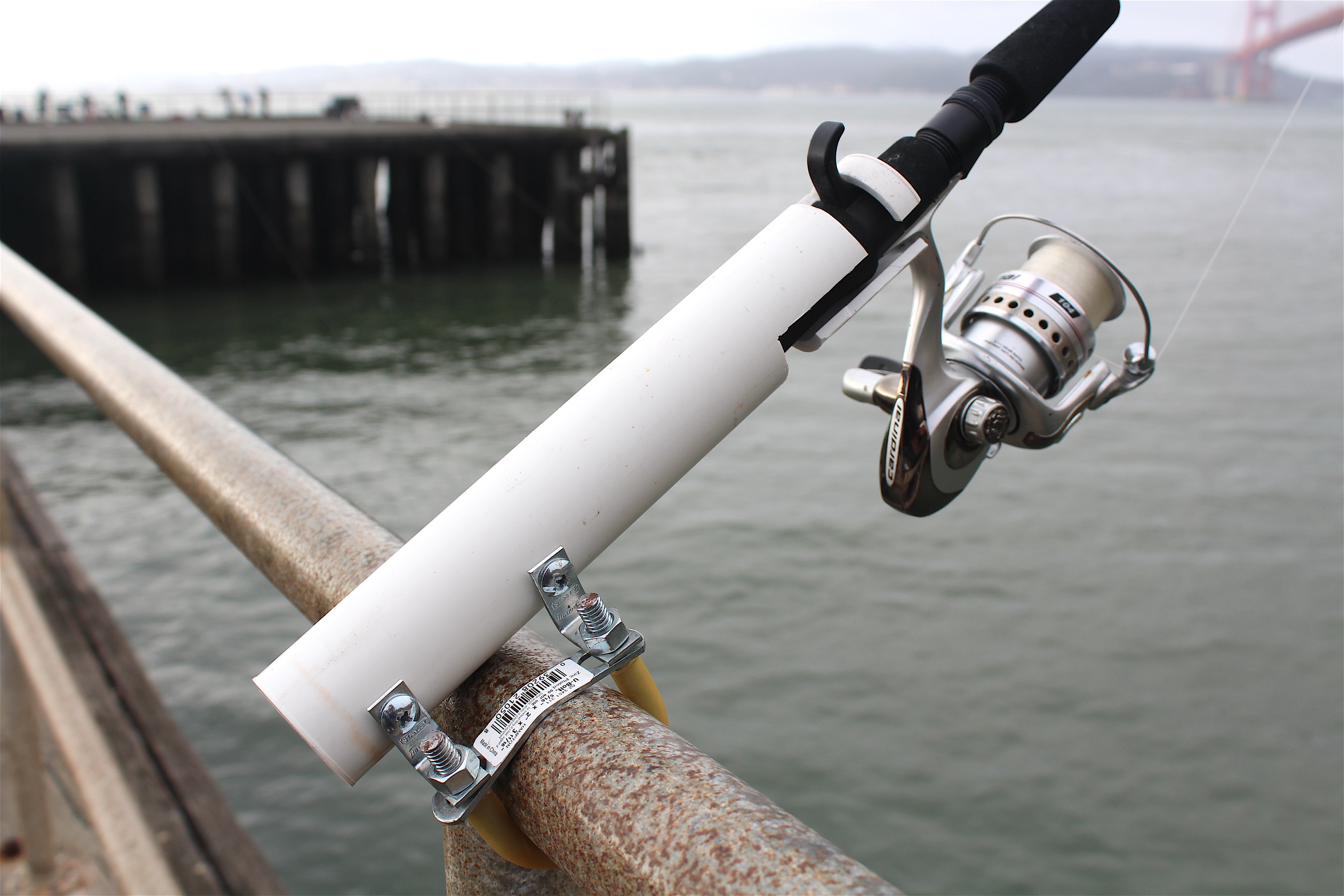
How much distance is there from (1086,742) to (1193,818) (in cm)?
74

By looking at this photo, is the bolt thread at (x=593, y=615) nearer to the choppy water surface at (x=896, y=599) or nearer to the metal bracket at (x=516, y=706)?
the metal bracket at (x=516, y=706)

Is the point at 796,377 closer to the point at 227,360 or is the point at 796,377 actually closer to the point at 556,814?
the point at 227,360

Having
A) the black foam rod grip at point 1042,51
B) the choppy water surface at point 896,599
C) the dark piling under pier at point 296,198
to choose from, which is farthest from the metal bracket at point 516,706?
the dark piling under pier at point 296,198

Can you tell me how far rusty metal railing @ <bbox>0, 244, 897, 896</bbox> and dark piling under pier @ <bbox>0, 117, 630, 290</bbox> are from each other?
69.3 feet

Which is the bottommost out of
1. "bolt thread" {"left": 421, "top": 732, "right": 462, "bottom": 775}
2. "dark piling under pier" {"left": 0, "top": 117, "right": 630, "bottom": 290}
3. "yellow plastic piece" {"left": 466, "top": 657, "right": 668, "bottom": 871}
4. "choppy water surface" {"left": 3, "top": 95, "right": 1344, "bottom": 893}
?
"choppy water surface" {"left": 3, "top": 95, "right": 1344, "bottom": 893}

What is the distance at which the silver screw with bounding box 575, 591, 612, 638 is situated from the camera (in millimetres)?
825

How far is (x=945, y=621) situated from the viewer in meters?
7.89

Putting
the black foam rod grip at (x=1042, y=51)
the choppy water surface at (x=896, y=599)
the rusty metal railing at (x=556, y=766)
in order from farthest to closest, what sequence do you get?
the choppy water surface at (x=896, y=599), the black foam rod grip at (x=1042, y=51), the rusty metal railing at (x=556, y=766)

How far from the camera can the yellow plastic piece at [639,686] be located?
2.81 feet

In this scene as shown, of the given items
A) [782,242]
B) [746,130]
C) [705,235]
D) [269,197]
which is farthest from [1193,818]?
[746,130]

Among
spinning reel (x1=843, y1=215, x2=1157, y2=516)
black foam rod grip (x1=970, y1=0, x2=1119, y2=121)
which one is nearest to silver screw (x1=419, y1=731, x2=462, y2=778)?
spinning reel (x1=843, y1=215, x2=1157, y2=516)

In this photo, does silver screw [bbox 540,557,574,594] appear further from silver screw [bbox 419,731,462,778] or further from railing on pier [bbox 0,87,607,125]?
railing on pier [bbox 0,87,607,125]

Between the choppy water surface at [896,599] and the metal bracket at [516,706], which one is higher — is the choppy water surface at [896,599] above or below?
below

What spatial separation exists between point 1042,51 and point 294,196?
2254 cm
